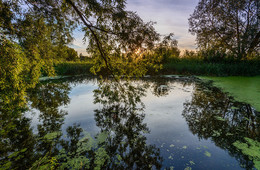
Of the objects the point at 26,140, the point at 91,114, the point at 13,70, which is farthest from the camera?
the point at 91,114

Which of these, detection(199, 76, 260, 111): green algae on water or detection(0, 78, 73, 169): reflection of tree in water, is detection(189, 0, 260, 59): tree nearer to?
detection(199, 76, 260, 111): green algae on water

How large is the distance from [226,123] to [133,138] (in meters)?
2.52

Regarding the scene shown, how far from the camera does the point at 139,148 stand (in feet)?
8.27

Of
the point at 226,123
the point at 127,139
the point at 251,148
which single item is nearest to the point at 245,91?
the point at 226,123

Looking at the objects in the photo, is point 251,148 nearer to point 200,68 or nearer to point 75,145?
point 75,145

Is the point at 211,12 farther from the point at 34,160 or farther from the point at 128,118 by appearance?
the point at 34,160

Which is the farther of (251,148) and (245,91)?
(245,91)

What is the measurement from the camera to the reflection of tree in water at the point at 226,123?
260cm

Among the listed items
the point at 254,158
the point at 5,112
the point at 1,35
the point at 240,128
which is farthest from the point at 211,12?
the point at 5,112

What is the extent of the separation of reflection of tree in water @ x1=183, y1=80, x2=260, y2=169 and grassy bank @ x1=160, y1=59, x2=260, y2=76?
10.1 metres

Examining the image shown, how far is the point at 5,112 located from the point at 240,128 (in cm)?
707

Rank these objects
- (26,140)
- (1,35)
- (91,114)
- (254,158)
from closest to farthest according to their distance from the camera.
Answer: (254,158)
(26,140)
(1,35)
(91,114)

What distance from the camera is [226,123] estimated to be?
133 inches

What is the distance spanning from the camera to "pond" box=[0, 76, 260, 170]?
214 cm
